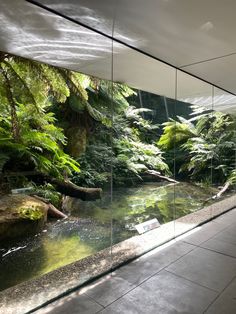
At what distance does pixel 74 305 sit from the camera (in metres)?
1.48

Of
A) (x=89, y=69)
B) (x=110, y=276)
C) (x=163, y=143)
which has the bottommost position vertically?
(x=110, y=276)

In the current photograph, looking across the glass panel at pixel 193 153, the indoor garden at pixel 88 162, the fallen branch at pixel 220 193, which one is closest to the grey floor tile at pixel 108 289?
the indoor garden at pixel 88 162

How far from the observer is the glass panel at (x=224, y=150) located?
13.4ft

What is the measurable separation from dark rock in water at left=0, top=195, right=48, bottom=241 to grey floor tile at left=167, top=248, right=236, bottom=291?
68.9 inches

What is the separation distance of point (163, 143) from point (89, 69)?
2649mm

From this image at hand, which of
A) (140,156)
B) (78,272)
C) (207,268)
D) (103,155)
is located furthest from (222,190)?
(78,272)

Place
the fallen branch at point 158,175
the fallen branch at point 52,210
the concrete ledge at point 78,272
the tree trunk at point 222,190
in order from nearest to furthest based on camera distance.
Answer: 1. the concrete ledge at point 78,272
2. the fallen branch at point 52,210
3. the tree trunk at point 222,190
4. the fallen branch at point 158,175

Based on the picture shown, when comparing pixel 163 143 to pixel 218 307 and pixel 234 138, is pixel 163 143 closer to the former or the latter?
pixel 234 138

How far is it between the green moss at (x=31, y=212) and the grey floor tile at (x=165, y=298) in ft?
5.46

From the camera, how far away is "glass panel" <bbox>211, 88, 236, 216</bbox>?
408 cm

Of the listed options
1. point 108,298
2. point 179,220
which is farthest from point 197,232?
point 108,298

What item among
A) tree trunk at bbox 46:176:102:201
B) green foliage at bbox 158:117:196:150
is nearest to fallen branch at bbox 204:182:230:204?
green foliage at bbox 158:117:196:150

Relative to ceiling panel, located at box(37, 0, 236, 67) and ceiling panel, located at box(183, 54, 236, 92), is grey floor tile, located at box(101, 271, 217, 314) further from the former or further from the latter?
ceiling panel, located at box(183, 54, 236, 92)

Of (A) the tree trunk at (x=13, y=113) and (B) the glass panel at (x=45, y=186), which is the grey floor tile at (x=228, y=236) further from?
(A) the tree trunk at (x=13, y=113)
